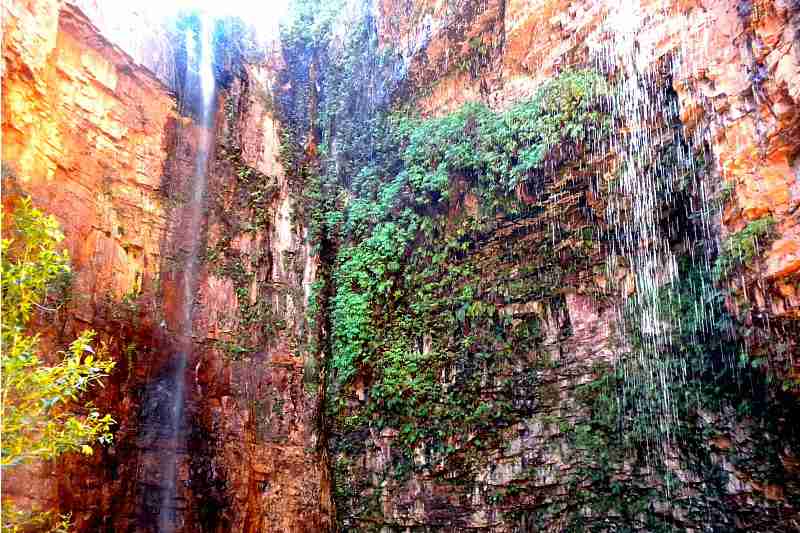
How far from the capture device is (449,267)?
9859mm

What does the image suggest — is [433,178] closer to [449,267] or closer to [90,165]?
[449,267]

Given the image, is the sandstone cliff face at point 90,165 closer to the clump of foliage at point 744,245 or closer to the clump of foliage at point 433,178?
the clump of foliage at point 433,178

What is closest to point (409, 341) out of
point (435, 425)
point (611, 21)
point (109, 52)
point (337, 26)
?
point (435, 425)

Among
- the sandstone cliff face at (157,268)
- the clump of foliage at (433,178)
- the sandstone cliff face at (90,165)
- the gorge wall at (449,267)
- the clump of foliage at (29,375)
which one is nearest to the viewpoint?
the clump of foliage at (29,375)

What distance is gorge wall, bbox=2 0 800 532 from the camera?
6.91 meters


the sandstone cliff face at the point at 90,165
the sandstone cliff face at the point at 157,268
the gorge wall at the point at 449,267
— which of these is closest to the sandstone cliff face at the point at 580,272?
the gorge wall at the point at 449,267

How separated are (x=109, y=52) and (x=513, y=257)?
7.57 meters

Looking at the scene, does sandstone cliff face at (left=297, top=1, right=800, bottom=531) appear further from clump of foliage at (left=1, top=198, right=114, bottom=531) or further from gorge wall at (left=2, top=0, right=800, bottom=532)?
clump of foliage at (left=1, top=198, right=114, bottom=531)

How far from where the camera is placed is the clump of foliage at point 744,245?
21.2 feet

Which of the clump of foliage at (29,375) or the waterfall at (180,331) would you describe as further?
the waterfall at (180,331)

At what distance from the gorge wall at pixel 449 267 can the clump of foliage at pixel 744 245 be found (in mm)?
31

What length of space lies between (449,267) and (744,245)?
4.60 metres

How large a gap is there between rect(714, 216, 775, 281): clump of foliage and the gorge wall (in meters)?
0.03

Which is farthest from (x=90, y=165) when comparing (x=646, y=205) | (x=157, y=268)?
(x=646, y=205)
